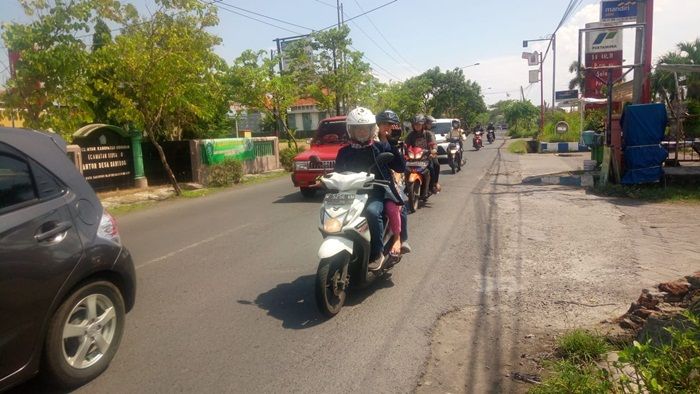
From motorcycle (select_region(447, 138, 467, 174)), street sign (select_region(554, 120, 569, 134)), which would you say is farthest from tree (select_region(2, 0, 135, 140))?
street sign (select_region(554, 120, 569, 134))

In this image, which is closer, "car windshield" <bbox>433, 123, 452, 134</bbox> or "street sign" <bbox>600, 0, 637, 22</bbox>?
"street sign" <bbox>600, 0, 637, 22</bbox>

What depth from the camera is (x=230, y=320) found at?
15.1 ft

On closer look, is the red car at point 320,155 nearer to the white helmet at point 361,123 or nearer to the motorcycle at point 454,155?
the motorcycle at point 454,155

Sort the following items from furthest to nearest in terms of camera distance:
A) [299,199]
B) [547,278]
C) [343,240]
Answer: [299,199] < [547,278] < [343,240]

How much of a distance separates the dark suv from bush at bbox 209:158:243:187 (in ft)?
42.5

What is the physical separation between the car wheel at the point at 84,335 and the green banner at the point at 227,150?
1456 centimetres

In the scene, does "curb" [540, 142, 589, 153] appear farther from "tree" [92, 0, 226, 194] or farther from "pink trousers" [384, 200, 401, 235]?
"pink trousers" [384, 200, 401, 235]

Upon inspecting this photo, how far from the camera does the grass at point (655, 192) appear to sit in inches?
407

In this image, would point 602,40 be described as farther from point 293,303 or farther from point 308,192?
point 293,303

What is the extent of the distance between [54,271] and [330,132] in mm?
10187

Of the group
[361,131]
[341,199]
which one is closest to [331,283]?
[341,199]

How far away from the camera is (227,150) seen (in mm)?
19234

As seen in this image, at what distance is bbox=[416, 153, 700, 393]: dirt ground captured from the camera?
3697mm

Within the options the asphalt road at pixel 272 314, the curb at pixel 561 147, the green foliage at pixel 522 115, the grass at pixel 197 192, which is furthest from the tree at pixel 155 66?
the green foliage at pixel 522 115
